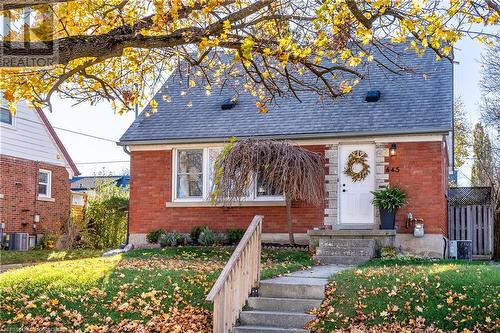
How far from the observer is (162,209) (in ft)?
60.8

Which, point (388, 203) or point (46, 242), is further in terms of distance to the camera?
point (46, 242)

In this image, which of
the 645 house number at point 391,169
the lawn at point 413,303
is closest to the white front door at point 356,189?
the 645 house number at point 391,169

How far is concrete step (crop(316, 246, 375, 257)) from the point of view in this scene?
14612mm

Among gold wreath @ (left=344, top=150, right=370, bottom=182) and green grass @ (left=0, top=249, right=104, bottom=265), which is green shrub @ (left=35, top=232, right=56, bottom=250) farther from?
gold wreath @ (left=344, top=150, right=370, bottom=182)

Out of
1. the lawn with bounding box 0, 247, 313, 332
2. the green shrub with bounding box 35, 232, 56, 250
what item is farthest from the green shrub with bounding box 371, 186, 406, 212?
the green shrub with bounding box 35, 232, 56, 250

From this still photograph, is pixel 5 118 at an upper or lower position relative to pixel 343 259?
upper

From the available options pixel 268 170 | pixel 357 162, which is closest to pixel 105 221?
pixel 268 170

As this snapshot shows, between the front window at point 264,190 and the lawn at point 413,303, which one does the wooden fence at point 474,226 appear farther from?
the lawn at point 413,303

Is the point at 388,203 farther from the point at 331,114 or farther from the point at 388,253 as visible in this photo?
Result: the point at 331,114

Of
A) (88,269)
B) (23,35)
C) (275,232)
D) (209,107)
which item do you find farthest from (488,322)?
(209,107)

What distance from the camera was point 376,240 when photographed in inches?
607

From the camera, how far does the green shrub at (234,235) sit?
17.3 meters

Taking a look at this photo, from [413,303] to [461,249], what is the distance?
847 centimetres

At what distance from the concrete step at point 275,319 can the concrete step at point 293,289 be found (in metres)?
0.58
